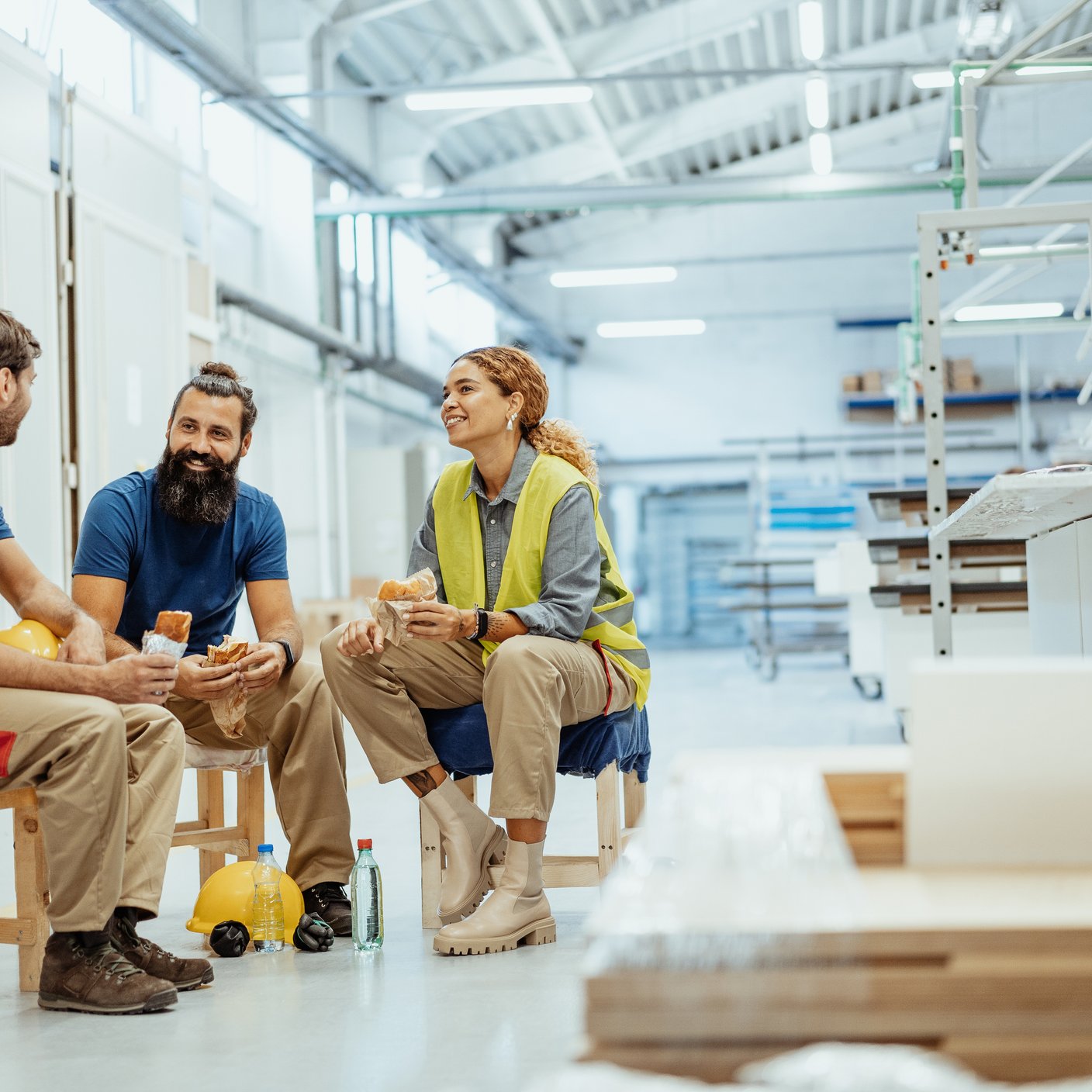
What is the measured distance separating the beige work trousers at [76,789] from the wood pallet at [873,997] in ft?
4.63

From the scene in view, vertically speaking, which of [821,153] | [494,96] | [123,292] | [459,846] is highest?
[821,153]

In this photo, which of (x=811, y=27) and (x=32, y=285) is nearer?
(x=32, y=285)

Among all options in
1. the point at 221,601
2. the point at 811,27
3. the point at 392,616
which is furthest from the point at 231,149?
the point at 392,616

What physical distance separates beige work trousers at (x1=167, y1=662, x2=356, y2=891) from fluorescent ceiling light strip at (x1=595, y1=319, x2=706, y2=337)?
488 inches

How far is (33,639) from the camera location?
2385mm

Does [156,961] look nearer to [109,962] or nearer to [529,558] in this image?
[109,962]

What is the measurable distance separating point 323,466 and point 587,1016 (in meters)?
9.90

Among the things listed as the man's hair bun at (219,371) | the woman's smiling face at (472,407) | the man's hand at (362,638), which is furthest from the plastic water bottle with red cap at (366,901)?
the man's hair bun at (219,371)

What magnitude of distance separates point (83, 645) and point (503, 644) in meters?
0.77

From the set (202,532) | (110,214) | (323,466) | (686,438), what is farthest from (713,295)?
(202,532)

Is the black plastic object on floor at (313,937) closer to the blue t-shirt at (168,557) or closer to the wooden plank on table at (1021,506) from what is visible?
the blue t-shirt at (168,557)

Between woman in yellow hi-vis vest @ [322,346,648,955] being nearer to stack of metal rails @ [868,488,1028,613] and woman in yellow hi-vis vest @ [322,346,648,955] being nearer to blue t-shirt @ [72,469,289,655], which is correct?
blue t-shirt @ [72,469,289,655]

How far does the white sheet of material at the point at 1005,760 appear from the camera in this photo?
1063 millimetres

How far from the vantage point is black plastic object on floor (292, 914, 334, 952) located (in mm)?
2543
